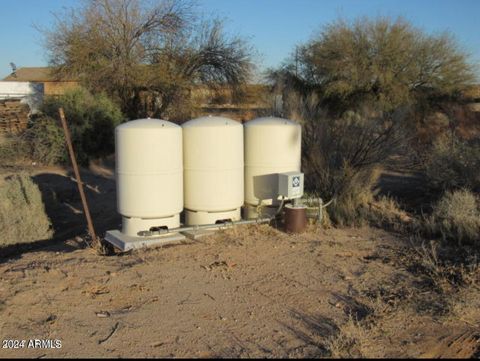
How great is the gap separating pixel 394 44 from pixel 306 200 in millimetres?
14866

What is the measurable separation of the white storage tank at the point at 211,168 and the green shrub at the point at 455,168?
16.2ft

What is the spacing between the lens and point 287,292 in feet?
19.0

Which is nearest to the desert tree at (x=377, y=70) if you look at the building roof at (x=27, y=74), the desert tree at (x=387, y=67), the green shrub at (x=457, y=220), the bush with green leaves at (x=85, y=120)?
the desert tree at (x=387, y=67)

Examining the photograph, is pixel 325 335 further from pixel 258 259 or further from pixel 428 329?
pixel 258 259

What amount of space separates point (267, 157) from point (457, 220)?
3.04 meters

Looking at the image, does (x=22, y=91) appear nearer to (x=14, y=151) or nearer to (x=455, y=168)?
(x=14, y=151)

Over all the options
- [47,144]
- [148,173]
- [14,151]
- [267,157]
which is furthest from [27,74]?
[148,173]

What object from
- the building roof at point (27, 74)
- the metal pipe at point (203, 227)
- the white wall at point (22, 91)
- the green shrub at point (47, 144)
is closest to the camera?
the metal pipe at point (203, 227)

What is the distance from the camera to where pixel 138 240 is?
774cm

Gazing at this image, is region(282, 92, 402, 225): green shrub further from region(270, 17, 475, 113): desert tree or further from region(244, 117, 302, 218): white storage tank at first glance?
region(270, 17, 475, 113): desert tree

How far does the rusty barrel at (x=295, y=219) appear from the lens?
8.27 meters

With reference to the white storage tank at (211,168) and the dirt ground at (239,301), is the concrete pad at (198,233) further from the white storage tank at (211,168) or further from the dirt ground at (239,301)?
the white storage tank at (211,168)

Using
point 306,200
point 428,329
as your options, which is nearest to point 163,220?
point 306,200

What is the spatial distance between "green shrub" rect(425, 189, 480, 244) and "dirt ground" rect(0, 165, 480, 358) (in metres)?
0.64
